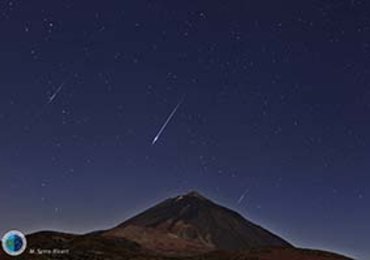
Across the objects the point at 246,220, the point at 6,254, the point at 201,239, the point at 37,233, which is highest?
the point at 246,220

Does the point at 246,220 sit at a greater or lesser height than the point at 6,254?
greater

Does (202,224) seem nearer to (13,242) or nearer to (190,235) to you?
(190,235)

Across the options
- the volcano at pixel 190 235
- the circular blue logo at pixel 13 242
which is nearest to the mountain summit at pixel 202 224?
the volcano at pixel 190 235

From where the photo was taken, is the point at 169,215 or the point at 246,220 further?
the point at 246,220

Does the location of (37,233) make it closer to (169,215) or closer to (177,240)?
(177,240)

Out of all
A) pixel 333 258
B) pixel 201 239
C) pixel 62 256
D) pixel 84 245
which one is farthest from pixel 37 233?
pixel 201 239

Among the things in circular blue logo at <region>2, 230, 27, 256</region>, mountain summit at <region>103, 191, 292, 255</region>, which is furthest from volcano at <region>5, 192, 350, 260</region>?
circular blue logo at <region>2, 230, 27, 256</region>
